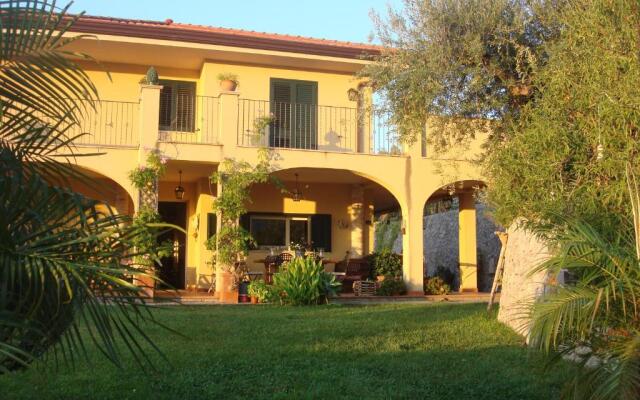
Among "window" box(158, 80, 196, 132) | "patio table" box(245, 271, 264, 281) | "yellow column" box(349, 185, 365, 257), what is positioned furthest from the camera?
"yellow column" box(349, 185, 365, 257)

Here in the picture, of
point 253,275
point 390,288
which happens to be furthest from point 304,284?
point 390,288

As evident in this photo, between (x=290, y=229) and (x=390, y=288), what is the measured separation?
3407 mm

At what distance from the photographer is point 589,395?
160 inches

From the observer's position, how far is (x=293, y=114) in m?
15.0

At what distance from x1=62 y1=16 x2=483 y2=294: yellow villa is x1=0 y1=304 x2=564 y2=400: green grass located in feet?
17.3

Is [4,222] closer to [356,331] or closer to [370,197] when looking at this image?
[356,331]

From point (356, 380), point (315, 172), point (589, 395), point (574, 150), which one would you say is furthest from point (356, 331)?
point (315, 172)

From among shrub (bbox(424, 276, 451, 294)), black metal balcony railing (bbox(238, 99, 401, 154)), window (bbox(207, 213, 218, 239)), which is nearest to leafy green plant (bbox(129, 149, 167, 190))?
black metal balcony railing (bbox(238, 99, 401, 154))

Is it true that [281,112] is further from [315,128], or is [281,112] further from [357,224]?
[357,224]

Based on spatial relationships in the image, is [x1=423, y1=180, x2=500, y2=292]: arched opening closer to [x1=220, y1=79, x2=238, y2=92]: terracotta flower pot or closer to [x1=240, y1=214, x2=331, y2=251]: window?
[x1=240, y1=214, x2=331, y2=251]: window

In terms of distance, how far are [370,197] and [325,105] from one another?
3.10 meters

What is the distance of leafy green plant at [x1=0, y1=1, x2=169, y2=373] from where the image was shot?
93.9 inches

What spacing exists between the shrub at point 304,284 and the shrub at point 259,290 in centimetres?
53

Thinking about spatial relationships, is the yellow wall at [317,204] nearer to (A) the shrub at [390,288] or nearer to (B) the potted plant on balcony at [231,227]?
(A) the shrub at [390,288]
